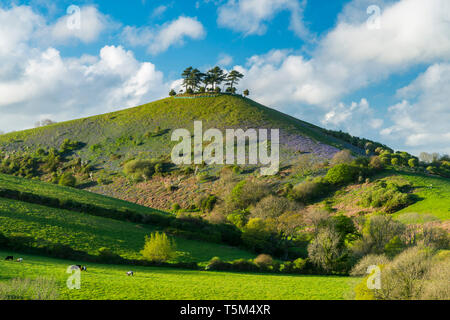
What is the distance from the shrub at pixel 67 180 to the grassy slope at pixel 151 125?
13.5 m

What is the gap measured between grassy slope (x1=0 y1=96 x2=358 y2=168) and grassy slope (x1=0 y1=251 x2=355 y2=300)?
76.0 metres

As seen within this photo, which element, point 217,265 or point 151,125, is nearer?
point 217,265

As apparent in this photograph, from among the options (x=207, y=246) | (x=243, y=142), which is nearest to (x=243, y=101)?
(x=243, y=142)

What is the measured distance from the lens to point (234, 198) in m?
66.3

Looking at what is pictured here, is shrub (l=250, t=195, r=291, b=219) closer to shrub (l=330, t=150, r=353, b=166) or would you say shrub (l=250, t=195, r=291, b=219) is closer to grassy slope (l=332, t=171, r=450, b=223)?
grassy slope (l=332, t=171, r=450, b=223)

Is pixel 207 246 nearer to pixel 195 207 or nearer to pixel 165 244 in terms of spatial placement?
pixel 165 244

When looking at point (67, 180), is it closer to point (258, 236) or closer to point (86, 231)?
point (86, 231)

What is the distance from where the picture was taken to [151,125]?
118812mm

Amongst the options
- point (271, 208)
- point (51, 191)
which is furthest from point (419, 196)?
point (51, 191)

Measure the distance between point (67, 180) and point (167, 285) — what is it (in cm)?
7726

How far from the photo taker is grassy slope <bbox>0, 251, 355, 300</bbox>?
20109 millimetres

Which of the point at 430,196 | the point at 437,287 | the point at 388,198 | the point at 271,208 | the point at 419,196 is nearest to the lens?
the point at 437,287

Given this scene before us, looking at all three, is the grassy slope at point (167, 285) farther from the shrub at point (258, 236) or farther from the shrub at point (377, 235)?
the shrub at point (258, 236)
